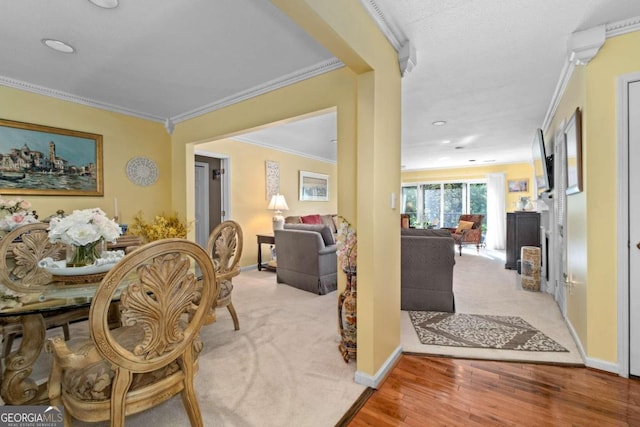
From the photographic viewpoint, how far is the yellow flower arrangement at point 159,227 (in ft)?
11.3

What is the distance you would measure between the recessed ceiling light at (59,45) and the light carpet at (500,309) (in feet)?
Result: 11.5

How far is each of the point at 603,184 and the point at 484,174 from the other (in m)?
6.71

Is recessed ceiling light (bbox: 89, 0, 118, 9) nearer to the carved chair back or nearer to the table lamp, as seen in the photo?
the carved chair back

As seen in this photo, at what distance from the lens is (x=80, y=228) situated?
5.31ft

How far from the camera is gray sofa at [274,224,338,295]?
3852mm

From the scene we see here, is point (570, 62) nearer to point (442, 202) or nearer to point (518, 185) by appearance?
point (518, 185)

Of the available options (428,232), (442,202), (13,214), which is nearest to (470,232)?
(442,202)

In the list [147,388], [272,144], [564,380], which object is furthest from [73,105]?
[564,380]

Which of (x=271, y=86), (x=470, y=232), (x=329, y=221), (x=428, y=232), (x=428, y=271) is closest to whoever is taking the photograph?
(x=271, y=86)

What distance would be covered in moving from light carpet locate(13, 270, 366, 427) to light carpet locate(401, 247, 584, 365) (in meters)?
0.74

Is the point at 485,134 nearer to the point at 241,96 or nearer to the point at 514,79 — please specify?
the point at 514,79

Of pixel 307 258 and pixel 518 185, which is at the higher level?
pixel 518 185

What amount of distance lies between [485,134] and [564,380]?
3.93 meters

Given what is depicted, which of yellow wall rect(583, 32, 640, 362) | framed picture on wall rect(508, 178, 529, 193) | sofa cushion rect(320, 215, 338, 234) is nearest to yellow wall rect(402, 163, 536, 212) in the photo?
framed picture on wall rect(508, 178, 529, 193)
